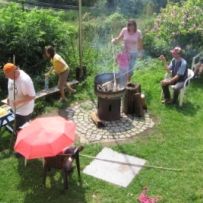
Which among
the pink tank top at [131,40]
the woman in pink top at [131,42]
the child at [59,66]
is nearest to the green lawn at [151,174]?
the woman in pink top at [131,42]

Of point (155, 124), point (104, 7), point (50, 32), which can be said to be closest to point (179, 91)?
point (155, 124)

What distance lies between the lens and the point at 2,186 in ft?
22.8

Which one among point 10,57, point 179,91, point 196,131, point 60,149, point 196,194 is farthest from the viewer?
point 10,57

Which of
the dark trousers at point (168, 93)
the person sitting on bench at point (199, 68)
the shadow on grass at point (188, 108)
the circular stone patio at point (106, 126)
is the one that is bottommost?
the circular stone patio at point (106, 126)

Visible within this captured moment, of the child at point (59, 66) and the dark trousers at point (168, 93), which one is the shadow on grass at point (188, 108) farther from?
the child at point (59, 66)

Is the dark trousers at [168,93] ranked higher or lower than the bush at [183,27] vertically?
lower

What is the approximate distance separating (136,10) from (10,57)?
23.2 feet

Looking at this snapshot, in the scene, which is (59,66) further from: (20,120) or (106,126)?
(20,120)

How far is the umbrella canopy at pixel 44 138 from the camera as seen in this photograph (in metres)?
5.94

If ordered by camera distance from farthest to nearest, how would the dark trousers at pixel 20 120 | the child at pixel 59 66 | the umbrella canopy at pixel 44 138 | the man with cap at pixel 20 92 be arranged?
the child at pixel 59 66
the dark trousers at pixel 20 120
the man with cap at pixel 20 92
the umbrella canopy at pixel 44 138

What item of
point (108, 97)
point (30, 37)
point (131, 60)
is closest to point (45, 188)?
point (108, 97)

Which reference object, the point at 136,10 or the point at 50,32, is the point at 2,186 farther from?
the point at 136,10

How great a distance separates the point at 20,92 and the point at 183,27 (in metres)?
6.20

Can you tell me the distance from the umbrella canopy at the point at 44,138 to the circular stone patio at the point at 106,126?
2.01 metres
